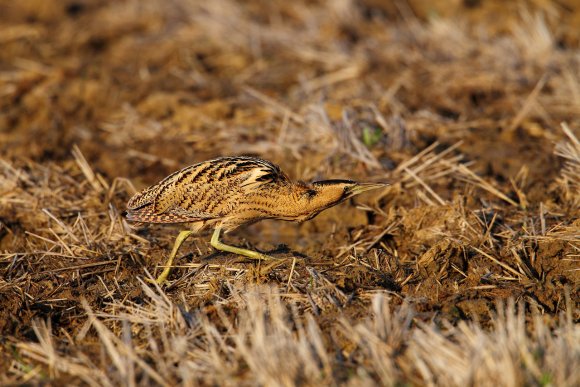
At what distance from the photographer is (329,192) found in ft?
17.9

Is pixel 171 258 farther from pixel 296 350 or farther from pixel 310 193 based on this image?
pixel 296 350

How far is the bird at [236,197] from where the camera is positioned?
546cm

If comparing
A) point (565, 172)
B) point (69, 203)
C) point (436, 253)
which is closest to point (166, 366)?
point (436, 253)

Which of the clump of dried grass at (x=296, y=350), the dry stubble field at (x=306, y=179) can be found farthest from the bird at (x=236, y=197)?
the clump of dried grass at (x=296, y=350)

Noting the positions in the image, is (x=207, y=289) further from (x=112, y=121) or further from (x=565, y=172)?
(x=112, y=121)

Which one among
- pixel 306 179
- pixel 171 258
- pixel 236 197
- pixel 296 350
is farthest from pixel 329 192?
pixel 306 179

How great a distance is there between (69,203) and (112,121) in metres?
2.39

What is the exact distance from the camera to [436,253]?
18.3ft

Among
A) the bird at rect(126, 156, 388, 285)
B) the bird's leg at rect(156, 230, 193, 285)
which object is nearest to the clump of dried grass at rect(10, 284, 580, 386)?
the bird's leg at rect(156, 230, 193, 285)

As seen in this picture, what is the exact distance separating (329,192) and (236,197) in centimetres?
59

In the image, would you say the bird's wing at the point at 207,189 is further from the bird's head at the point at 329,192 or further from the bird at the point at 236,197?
the bird's head at the point at 329,192

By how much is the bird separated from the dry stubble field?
29cm

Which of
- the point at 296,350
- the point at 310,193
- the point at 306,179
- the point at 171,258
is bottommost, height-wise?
the point at 306,179

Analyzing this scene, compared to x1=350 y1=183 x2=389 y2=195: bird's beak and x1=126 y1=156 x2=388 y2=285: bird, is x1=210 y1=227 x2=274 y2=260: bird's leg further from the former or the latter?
x1=350 y1=183 x2=389 y2=195: bird's beak
